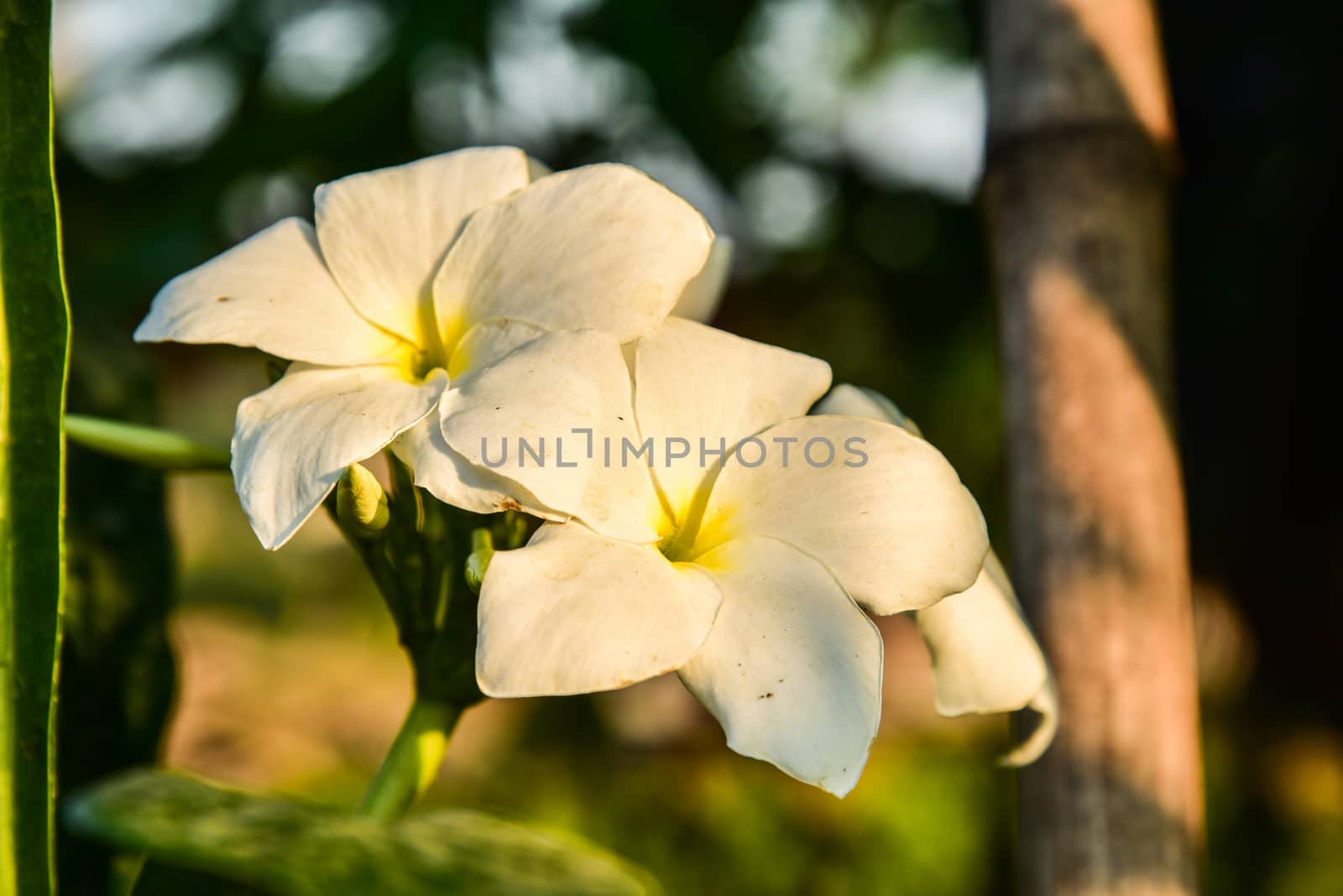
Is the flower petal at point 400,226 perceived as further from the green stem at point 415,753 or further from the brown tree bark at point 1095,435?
the brown tree bark at point 1095,435

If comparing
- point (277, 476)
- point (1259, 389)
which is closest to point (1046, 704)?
point (277, 476)

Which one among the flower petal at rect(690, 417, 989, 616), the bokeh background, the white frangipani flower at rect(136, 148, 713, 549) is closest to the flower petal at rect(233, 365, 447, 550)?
the white frangipani flower at rect(136, 148, 713, 549)

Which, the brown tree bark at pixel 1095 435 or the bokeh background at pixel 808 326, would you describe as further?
the bokeh background at pixel 808 326

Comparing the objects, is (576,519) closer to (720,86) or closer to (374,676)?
(720,86)

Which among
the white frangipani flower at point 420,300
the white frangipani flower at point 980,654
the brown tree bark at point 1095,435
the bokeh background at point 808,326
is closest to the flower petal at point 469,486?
the white frangipani flower at point 420,300

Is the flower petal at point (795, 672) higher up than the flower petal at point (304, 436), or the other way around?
the flower petal at point (304, 436)

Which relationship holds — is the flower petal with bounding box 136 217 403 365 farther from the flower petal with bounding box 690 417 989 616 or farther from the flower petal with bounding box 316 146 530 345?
the flower petal with bounding box 690 417 989 616

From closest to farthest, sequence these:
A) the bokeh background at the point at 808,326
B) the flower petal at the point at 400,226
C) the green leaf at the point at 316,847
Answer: the green leaf at the point at 316,847 → the flower petal at the point at 400,226 → the bokeh background at the point at 808,326
